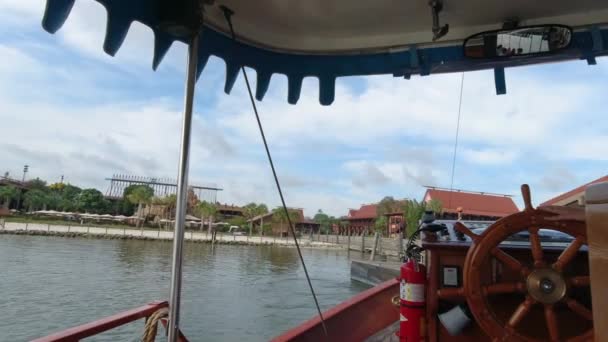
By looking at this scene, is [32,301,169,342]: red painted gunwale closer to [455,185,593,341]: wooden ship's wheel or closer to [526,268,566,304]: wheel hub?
[455,185,593,341]: wooden ship's wheel

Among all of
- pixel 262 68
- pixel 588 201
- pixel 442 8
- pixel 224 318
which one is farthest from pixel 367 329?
pixel 224 318

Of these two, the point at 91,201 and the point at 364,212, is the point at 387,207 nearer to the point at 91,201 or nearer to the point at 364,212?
the point at 364,212

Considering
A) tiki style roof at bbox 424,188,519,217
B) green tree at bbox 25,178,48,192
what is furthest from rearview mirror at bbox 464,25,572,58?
green tree at bbox 25,178,48,192

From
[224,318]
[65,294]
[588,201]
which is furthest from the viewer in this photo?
[65,294]

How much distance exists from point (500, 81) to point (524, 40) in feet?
1.03

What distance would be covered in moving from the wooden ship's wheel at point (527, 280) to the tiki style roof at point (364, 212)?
42067 millimetres

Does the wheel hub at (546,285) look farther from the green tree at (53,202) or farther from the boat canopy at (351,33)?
the green tree at (53,202)

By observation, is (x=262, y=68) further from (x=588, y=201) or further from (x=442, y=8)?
(x=588, y=201)

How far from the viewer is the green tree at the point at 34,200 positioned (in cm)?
4506

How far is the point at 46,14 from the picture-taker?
3.65 feet

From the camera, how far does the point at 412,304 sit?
1611mm

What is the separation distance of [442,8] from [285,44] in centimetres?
78

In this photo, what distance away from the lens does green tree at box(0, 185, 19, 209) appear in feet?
142

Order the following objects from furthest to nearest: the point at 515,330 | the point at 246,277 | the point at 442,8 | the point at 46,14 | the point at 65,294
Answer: the point at 246,277 → the point at 65,294 → the point at 442,8 → the point at 515,330 → the point at 46,14
